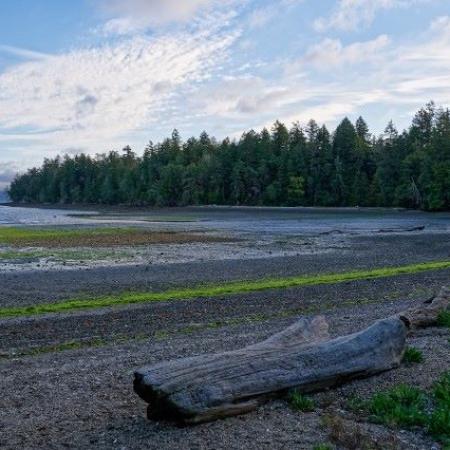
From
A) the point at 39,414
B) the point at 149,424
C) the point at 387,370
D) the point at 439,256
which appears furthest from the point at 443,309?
the point at 439,256

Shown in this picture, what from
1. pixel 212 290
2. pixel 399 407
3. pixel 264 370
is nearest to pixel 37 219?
pixel 212 290

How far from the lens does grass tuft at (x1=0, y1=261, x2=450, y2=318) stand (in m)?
17.9

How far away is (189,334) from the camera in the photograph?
13453 millimetres

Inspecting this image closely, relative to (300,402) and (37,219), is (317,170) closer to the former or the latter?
(37,219)

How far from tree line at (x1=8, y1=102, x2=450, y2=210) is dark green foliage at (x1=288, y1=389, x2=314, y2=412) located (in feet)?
320

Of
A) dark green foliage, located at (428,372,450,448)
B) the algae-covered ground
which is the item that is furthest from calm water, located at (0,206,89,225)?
dark green foliage, located at (428,372,450,448)

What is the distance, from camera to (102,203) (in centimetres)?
19262

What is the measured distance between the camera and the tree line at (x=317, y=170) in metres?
108

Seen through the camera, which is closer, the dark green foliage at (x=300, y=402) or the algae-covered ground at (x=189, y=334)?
the algae-covered ground at (x=189, y=334)

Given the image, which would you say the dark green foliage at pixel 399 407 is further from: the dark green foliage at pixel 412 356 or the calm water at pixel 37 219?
the calm water at pixel 37 219

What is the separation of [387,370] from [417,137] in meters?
119

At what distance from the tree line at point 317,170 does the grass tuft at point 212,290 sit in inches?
3128

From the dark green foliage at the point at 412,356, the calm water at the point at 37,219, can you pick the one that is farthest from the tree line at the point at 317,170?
the dark green foliage at the point at 412,356

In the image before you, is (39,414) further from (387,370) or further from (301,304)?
(301,304)
